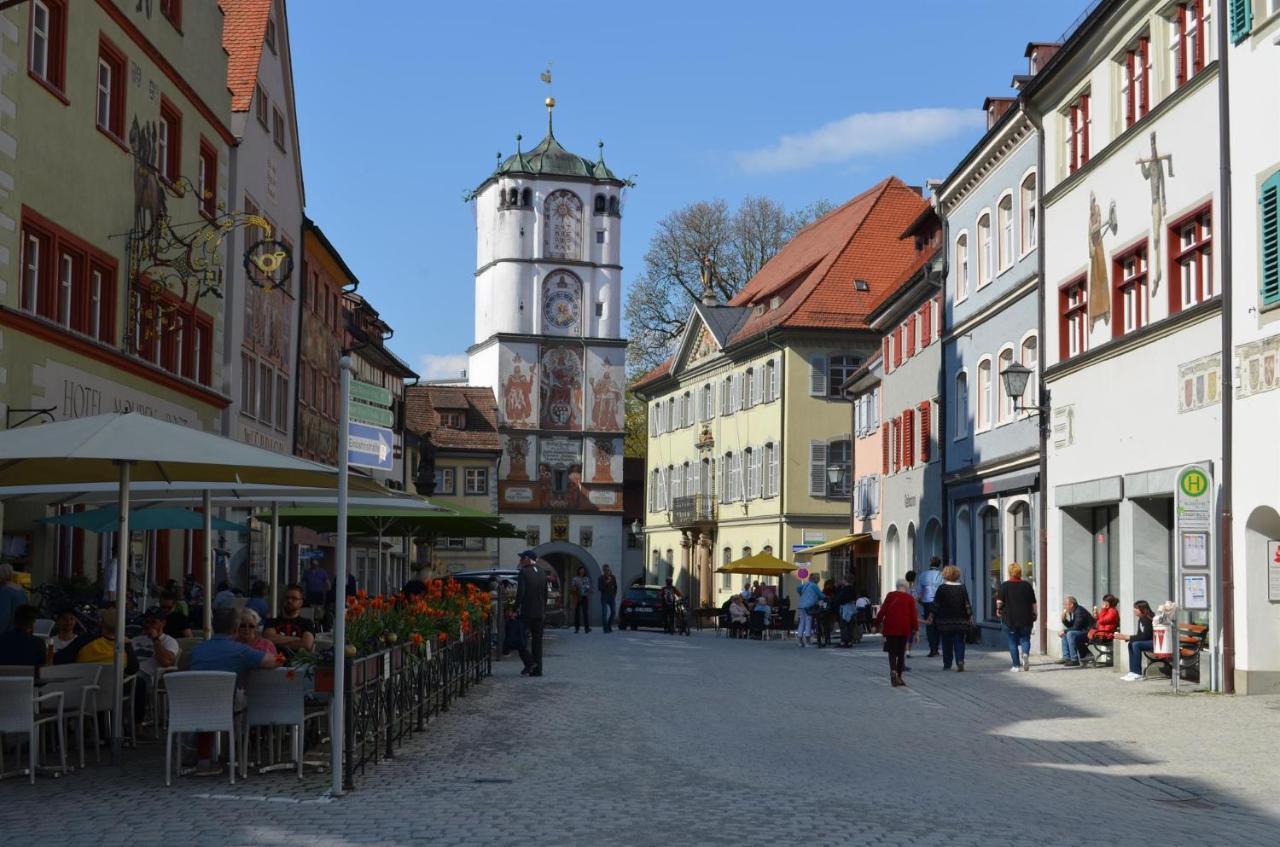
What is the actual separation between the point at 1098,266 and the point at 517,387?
208 ft

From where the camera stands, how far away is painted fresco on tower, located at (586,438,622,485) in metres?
89.3

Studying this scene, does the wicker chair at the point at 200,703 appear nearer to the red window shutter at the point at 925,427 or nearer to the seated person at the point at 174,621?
the seated person at the point at 174,621

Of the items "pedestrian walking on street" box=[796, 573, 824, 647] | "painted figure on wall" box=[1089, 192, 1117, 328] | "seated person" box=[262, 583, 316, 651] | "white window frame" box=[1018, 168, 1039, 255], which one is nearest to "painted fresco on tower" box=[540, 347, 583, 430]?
"pedestrian walking on street" box=[796, 573, 824, 647]

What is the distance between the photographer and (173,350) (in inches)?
1166

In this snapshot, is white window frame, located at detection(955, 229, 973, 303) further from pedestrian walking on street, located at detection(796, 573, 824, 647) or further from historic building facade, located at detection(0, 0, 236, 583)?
historic building facade, located at detection(0, 0, 236, 583)

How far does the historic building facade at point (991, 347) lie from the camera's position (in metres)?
32.7

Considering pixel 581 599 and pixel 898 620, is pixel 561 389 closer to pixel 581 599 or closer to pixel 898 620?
pixel 581 599

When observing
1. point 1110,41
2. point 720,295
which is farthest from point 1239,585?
point 720,295

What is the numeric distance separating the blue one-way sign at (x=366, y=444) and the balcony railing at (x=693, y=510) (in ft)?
198

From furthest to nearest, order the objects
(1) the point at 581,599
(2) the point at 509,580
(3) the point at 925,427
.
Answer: (1) the point at 581,599 < (2) the point at 509,580 < (3) the point at 925,427

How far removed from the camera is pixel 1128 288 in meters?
26.8

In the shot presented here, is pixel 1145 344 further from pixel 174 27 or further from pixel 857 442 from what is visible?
pixel 857 442

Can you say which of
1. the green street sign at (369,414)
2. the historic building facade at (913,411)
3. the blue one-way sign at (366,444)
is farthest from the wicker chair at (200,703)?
the historic building facade at (913,411)

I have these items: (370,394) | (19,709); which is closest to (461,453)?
(19,709)
